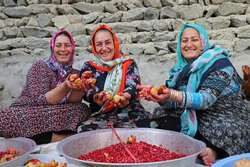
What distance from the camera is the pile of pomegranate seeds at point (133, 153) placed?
1.35m

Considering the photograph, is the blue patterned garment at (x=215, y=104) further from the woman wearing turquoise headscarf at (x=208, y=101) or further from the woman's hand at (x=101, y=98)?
the woman's hand at (x=101, y=98)

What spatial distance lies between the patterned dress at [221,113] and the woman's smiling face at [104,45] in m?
0.97

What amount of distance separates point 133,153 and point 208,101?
0.74 metres

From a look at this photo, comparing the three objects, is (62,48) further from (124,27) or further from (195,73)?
(195,73)

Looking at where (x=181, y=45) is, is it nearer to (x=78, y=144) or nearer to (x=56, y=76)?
(x=78, y=144)

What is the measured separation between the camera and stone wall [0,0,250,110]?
11.8ft

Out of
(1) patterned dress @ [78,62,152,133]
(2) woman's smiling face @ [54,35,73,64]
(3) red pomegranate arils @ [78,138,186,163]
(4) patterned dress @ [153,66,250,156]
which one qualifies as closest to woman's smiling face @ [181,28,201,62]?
(4) patterned dress @ [153,66,250,156]

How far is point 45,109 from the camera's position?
2436 millimetres

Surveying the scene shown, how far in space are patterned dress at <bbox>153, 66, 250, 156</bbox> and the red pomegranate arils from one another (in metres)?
0.44

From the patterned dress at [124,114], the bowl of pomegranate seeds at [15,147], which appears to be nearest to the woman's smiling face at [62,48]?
the patterned dress at [124,114]

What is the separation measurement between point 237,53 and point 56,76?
8.47ft

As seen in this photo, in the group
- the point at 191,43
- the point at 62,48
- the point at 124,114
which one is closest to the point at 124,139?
the point at 124,114

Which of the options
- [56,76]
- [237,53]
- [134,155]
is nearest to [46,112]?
[56,76]

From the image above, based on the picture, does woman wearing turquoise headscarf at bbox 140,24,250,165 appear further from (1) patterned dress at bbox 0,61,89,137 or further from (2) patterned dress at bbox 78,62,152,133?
(1) patterned dress at bbox 0,61,89,137
